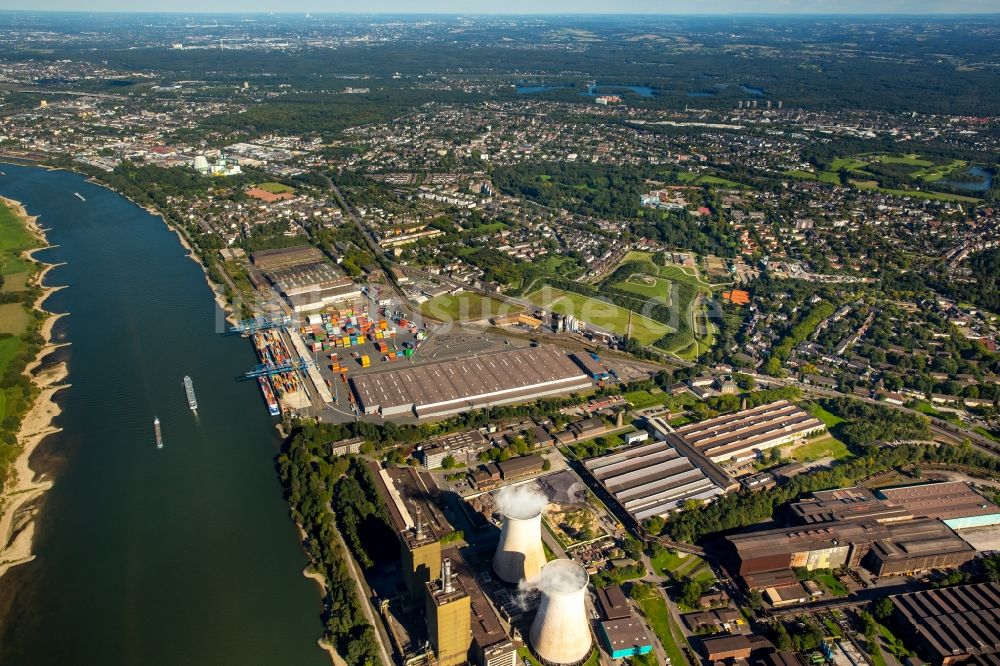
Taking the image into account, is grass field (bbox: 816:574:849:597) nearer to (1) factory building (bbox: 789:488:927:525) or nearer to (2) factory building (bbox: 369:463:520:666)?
(1) factory building (bbox: 789:488:927:525)

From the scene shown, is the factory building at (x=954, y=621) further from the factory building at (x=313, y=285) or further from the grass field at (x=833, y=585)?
the factory building at (x=313, y=285)

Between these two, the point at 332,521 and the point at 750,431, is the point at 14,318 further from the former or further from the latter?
the point at 750,431

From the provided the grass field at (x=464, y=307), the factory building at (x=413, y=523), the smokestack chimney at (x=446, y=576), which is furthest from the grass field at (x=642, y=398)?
the smokestack chimney at (x=446, y=576)

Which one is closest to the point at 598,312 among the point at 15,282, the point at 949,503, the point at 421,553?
the point at 949,503

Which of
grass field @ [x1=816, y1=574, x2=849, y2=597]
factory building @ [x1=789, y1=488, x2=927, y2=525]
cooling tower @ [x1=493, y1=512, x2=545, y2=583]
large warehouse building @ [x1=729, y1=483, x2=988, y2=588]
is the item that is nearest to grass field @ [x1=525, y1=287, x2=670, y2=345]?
factory building @ [x1=789, y1=488, x2=927, y2=525]

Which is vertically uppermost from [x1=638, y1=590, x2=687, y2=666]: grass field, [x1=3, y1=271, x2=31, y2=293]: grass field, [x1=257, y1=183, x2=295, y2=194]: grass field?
[x1=257, y1=183, x2=295, y2=194]: grass field


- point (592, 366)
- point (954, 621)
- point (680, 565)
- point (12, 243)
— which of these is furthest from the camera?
point (12, 243)

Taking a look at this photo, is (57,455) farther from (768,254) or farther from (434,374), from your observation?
(768,254)
